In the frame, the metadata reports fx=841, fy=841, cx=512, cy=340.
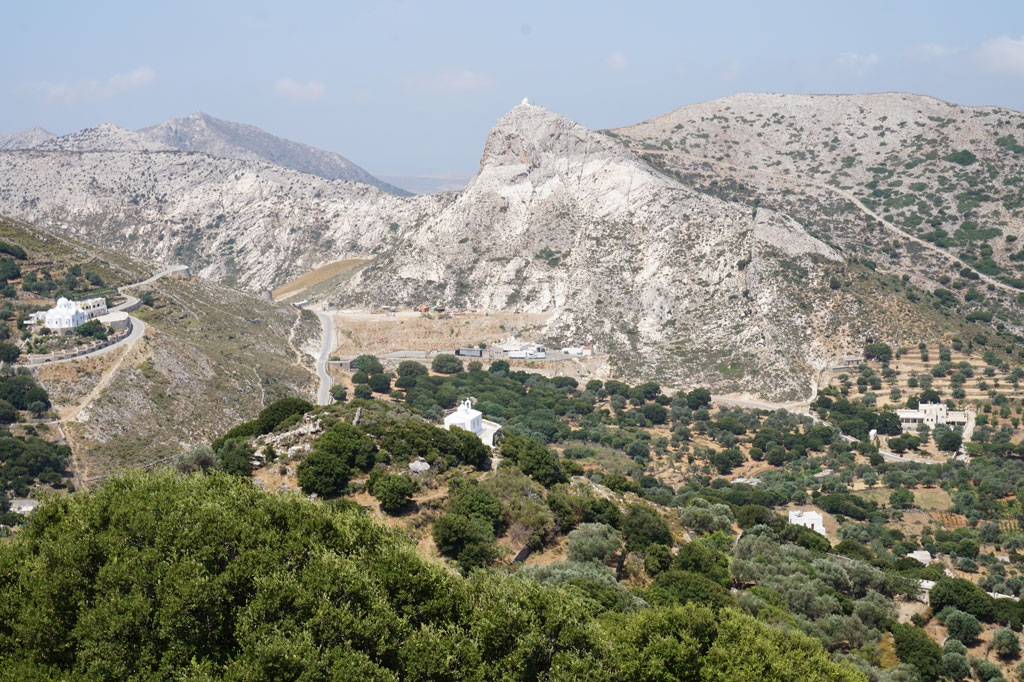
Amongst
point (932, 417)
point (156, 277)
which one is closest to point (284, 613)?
point (932, 417)

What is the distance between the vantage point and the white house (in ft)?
257

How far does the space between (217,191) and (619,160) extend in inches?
3408

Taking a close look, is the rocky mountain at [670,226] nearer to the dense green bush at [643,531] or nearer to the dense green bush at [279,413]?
the dense green bush at [643,531]

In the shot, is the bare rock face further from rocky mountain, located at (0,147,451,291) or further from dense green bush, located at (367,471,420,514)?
dense green bush, located at (367,471,420,514)

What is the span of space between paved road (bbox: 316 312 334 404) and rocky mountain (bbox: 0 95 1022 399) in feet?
27.8

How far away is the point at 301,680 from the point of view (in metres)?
18.1

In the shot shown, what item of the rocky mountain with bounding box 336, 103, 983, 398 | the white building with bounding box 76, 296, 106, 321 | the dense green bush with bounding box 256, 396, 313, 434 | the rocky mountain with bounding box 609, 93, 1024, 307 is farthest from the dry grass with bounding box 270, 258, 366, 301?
the dense green bush with bounding box 256, 396, 313, 434

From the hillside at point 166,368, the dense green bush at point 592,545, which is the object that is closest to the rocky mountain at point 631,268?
the hillside at point 166,368

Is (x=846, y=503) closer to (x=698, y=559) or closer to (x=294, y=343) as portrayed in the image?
(x=698, y=559)

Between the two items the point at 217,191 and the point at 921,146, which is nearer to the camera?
the point at 921,146

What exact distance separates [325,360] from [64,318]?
29.0 meters

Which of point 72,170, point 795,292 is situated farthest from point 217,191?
point 795,292

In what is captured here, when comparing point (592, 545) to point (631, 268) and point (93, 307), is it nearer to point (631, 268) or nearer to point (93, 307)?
point (93, 307)

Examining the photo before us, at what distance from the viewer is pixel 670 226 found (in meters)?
117
